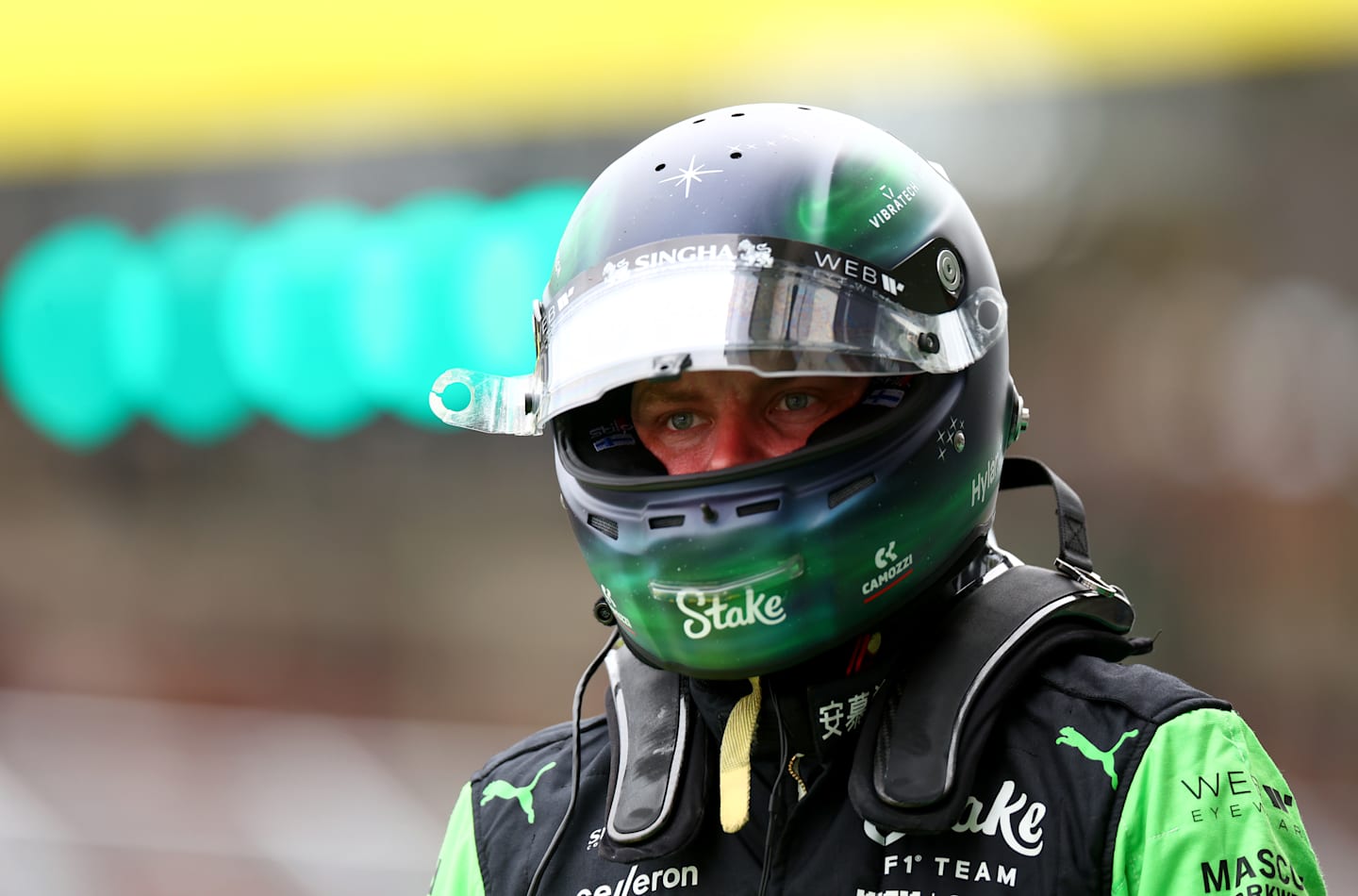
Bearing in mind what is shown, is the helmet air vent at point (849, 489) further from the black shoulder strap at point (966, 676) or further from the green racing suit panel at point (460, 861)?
the green racing suit panel at point (460, 861)

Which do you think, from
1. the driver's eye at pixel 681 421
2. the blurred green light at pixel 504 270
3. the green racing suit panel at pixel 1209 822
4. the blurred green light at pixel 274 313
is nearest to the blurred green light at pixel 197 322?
the blurred green light at pixel 274 313

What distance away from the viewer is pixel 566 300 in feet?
5.63

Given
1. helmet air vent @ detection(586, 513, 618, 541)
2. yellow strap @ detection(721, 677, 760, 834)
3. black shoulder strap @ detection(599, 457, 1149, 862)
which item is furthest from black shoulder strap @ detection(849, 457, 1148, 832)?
helmet air vent @ detection(586, 513, 618, 541)

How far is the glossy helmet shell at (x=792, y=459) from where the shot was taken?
153 cm

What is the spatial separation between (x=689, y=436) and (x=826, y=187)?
32 cm

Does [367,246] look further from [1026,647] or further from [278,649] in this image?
[1026,647]

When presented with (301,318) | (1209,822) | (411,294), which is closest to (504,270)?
(411,294)

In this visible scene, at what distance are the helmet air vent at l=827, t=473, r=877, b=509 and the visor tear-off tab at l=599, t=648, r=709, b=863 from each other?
31cm

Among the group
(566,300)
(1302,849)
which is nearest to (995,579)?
(1302,849)

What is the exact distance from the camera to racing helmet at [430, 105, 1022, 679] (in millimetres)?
1535

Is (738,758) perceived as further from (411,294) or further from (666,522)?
(411,294)

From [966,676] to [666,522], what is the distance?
Result: 1.16 ft

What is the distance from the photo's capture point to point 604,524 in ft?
5.40

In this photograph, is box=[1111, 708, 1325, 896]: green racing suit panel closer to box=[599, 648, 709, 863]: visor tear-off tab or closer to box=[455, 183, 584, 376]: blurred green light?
box=[599, 648, 709, 863]: visor tear-off tab
